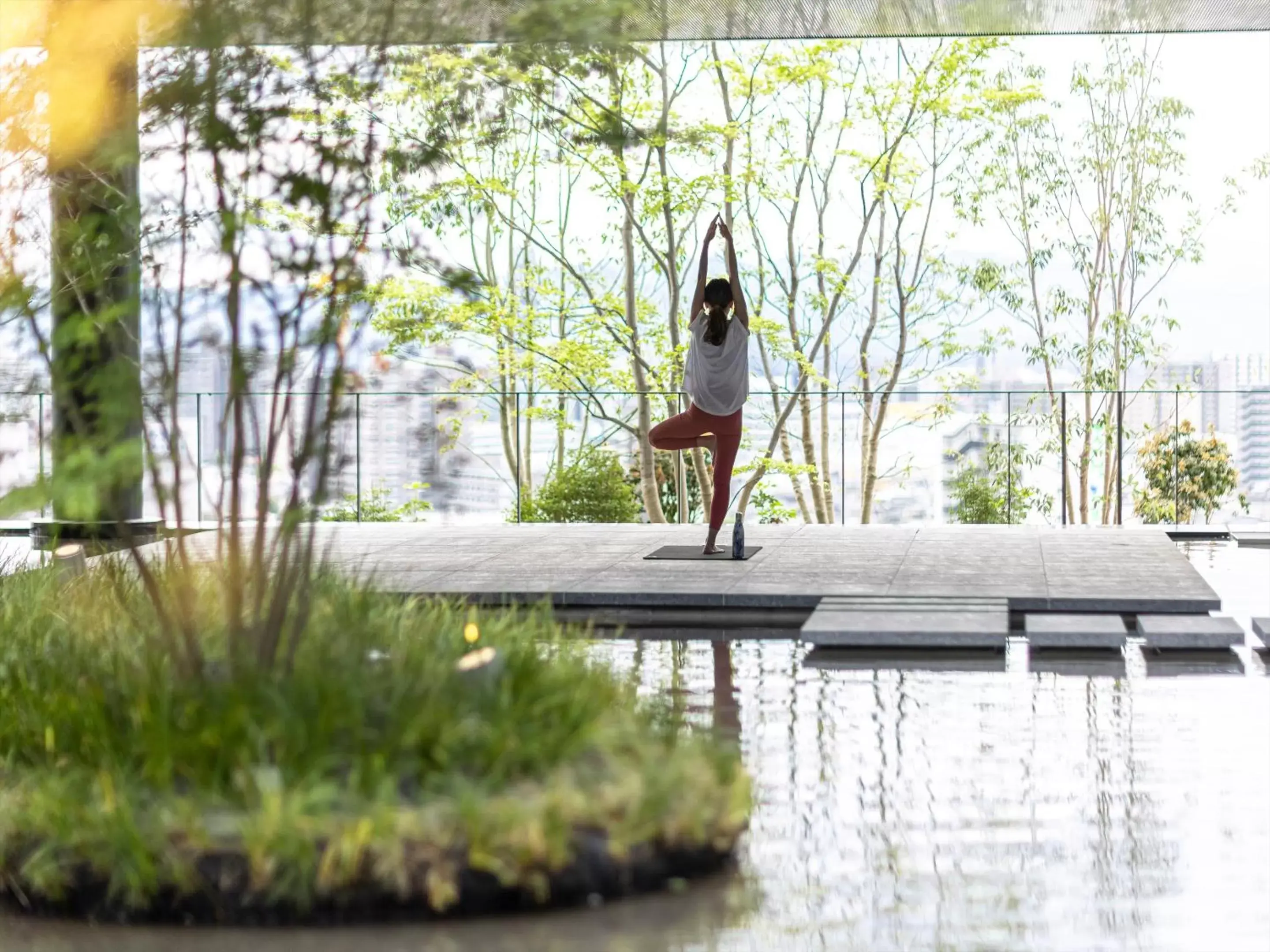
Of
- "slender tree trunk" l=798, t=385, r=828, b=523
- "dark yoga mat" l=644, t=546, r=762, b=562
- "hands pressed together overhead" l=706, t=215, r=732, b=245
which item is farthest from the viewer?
"slender tree trunk" l=798, t=385, r=828, b=523

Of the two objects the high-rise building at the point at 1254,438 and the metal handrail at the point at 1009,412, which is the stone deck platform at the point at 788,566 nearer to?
the metal handrail at the point at 1009,412

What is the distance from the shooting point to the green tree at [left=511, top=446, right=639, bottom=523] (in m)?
11.7

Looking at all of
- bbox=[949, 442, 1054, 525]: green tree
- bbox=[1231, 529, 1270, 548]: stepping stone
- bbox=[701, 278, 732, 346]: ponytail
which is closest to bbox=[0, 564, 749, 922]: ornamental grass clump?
bbox=[701, 278, 732, 346]: ponytail

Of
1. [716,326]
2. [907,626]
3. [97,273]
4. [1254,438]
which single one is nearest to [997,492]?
[1254,438]

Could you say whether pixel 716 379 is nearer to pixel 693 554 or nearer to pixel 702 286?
pixel 702 286

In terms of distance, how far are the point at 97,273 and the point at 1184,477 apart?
36.5 ft

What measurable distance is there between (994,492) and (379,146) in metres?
10.4

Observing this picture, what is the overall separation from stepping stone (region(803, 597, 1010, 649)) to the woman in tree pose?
5.52ft

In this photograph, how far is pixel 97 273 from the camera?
4.45 meters

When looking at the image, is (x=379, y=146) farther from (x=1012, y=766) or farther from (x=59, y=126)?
(x=1012, y=766)

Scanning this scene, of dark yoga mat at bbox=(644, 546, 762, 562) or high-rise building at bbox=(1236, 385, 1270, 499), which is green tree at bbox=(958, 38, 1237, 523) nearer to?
high-rise building at bbox=(1236, 385, 1270, 499)

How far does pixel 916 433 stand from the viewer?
16266 mm

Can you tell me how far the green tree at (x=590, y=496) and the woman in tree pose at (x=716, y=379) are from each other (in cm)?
337

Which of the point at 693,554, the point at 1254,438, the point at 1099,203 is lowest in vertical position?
the point at 693,554
